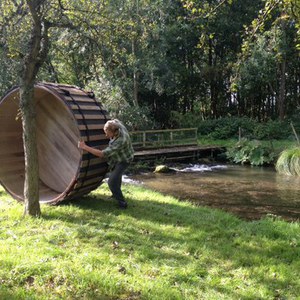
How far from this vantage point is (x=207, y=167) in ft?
64.6

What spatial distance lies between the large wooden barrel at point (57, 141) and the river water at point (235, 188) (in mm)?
4040

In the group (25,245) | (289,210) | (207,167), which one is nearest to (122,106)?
(207,167)

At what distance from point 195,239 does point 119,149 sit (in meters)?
2.11

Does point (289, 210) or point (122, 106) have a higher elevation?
Result: point (122, 106)

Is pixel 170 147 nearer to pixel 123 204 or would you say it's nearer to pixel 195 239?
pixel 123 204

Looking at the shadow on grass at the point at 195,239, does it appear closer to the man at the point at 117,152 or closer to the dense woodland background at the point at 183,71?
the man at the point at 117,152

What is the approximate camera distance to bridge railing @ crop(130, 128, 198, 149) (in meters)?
21.1

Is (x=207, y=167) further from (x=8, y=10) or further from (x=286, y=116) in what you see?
(x=8, y=10)

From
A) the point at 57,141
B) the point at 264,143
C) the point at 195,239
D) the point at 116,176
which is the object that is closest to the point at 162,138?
the point at 264,143

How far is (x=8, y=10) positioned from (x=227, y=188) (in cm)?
881

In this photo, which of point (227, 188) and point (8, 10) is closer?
point (8, 10)

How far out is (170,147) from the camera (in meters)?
22.5

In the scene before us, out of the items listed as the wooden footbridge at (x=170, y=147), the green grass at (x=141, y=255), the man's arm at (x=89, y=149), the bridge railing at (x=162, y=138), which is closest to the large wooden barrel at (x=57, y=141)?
the man's arm at (x=89, y=149)

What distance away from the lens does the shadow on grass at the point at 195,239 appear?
4500 millimetres
